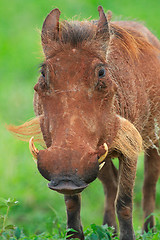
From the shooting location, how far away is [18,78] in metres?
13.4

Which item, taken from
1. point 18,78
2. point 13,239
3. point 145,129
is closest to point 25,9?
point 18,78

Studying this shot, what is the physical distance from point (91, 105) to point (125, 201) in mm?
1276

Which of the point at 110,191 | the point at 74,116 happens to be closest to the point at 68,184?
the point at 74,116

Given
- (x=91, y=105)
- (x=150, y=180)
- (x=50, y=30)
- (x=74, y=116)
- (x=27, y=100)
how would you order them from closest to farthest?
(x=74, y=116)
(x=91, y=105)
(x=50, y=30)
(x=150, y=180)
(x=27, y=100)

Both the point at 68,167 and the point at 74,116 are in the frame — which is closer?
the point at 68,167

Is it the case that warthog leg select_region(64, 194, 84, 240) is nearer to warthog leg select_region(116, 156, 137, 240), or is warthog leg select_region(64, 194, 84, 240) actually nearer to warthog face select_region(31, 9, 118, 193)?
warthog leg select_region(116, 156, 137, 240)

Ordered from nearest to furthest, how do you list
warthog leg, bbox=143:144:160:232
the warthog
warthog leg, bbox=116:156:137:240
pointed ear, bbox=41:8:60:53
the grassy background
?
the warthog
pointed ear, bbox=41:8:60:53
warthog leg, bbox=116:156:137:240
warthog leg, bbox=143:144:160:232
the grassy background

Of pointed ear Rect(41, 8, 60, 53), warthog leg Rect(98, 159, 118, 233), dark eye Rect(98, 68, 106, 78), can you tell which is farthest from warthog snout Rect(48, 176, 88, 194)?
warthog leg Rect(98, 159, 118, 233)

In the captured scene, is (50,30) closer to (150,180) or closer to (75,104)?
(75,104)

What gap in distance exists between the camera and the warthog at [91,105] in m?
4.06

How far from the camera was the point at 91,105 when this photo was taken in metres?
4.32

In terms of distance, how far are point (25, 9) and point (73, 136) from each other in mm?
12548

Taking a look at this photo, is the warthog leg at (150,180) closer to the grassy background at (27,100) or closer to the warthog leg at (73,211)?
the grassy background at (27,100)

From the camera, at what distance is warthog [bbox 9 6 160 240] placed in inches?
160
